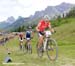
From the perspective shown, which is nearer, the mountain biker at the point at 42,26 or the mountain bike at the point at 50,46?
the mountain bike at the point at 50,46

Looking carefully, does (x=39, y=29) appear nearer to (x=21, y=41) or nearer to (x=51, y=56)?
(x=51, y=56)

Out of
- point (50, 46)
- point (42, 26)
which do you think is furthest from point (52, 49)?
point (42, 26)

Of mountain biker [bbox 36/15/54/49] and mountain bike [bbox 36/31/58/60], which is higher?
mountain biker [bbox 36/15/54/49]

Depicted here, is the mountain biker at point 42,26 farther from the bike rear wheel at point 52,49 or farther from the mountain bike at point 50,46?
the bike rear wheel at point 52,49

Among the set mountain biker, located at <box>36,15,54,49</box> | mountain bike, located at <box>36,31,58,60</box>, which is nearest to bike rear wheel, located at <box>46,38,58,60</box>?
mountain bike, located at <box>36,31,58,60</box>

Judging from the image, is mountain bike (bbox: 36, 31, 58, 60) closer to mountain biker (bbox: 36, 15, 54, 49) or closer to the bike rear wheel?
the bike rear wheel

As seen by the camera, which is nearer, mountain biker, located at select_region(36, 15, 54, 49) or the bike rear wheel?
the bike rear wheel

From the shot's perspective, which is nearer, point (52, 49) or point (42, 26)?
point (52, 49)

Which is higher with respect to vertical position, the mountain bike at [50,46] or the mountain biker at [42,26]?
the mountain biker at [42,26]

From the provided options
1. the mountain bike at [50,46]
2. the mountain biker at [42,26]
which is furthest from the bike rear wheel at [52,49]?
the mountain biker at [42,26]

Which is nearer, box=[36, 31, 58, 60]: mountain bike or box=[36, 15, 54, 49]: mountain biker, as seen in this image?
box=[36, 31, 58, 60]: mountain bike

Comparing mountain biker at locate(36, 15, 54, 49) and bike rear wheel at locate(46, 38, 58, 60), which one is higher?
mountain biker at locate(36, 15, 54, 49)

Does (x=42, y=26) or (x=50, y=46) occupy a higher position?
(x=42, y=26)

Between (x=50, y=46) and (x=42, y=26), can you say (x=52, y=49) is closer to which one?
(x=50, y=46)
